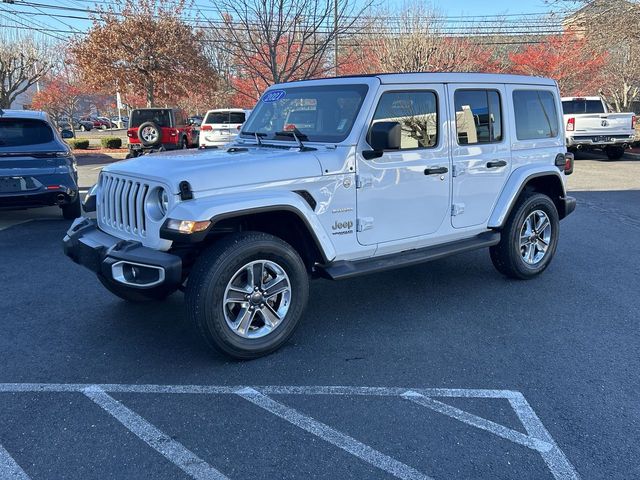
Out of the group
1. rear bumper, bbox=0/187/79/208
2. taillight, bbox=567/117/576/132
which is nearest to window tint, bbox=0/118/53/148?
rear bumper, bbox=0/187/79/208

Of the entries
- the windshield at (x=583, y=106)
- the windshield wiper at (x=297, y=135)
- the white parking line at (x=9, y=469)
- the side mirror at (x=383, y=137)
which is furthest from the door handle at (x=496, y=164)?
the windshield at (x=583, y=106)

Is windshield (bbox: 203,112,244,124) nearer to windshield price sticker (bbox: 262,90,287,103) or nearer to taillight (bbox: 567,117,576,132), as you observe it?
taillight (bbox: 567,117,576,132)

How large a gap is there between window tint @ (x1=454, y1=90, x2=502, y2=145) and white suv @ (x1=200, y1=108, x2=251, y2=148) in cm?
1313

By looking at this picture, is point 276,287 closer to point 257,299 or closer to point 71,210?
point 257,299

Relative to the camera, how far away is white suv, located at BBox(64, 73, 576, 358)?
11.5 feet

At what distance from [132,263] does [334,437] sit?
165 cm

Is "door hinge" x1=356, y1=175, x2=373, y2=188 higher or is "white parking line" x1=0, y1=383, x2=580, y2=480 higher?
"door hinge" x1=356, y1=175, x2=373, y2=188

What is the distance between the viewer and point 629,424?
297cm

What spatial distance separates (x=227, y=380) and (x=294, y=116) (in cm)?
232

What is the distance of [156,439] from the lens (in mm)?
2840

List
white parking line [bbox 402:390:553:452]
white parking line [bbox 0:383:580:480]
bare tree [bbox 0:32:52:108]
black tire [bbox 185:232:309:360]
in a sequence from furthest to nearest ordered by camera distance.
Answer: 1. bare tree [bbox 0:32:52:108]
2. black tire [bbox 185:232:309:360]
3. white parking line [bbox 402:390:553:452]
4. white parking line [bbox 0:383:580:480]

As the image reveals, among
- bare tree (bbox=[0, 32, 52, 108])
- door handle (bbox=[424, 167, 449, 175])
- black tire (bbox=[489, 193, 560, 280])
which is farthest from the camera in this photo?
bare tree (bbox=[0, 32, 52, 108])

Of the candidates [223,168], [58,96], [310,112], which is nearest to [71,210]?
[310,112]

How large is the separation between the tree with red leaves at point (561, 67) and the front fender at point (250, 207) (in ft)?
92.4
